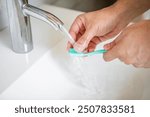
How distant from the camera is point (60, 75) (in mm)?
602

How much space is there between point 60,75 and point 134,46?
192 millimetres

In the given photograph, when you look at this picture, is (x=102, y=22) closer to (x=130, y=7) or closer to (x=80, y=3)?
(x=130, y=7)

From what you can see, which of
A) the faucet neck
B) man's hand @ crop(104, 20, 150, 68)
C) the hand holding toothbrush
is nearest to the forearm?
the hand holding toothbrush

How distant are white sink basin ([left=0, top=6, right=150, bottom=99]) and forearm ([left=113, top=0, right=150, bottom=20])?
0.12m

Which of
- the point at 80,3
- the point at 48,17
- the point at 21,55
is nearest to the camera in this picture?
the point at 48,17

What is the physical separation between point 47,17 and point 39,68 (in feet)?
0.47

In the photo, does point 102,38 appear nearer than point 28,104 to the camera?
No

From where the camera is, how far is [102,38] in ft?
2.03

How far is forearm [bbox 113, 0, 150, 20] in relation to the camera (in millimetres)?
599

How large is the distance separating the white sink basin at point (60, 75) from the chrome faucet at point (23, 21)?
3cm

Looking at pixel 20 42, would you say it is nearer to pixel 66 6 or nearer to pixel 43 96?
pixel 43 96

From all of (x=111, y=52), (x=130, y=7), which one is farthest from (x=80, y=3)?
(x=111, y=52)

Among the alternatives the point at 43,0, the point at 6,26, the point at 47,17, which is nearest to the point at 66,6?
the point at 43,0

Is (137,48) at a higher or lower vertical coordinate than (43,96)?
higher
